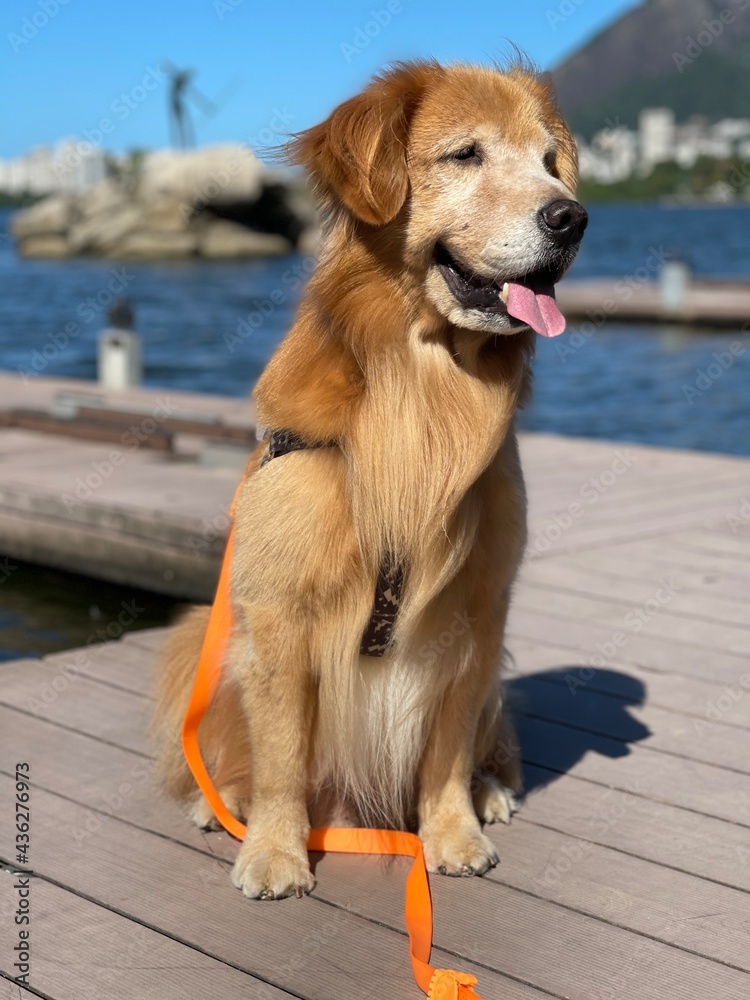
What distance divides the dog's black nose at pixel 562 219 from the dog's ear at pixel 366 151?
0.30 metres

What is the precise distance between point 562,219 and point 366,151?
42 centimetres

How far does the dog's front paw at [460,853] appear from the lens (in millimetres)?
2562

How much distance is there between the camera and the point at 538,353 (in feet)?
61.3

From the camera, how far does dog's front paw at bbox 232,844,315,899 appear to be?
2.45 metres

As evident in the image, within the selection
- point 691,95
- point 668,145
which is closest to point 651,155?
point 668,145

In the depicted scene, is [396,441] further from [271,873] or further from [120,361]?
[120,361]

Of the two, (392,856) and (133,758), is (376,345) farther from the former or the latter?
(133,758)

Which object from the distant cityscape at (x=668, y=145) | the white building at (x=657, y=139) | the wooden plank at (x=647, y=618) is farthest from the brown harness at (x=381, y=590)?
the white building at (x=657, y=139)

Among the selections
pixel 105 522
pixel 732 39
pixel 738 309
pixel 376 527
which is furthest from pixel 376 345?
pixel 732 39

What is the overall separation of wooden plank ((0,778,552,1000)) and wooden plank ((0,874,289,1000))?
4cm

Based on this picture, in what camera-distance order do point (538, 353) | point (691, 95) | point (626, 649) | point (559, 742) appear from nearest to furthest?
point (559, 742) → point (626, 649) → point (538, 353) → point (691, 95)

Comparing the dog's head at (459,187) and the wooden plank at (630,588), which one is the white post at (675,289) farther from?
the dog's head at (459,187)

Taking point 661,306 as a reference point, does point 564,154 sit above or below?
above

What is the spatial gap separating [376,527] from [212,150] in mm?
54095
